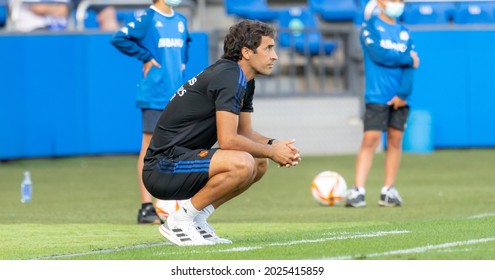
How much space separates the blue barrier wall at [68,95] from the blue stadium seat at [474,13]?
4621 millimetres

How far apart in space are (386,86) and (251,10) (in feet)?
28.0

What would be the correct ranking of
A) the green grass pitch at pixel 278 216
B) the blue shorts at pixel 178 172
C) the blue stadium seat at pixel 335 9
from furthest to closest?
the blue stadium seat at pixel 335 9 < the blue shorts at pixel 178 172 < the green grass pitch at pixel 278 216

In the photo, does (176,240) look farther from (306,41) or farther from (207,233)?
(306,41)

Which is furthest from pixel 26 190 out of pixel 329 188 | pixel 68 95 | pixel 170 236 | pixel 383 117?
pixel 68 95

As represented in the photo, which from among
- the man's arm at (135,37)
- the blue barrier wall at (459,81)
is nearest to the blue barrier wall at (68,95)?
the blue barrier wall at (459,81)

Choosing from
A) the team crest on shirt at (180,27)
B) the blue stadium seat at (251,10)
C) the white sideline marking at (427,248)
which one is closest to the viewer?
the white sideline marking at (427,248)

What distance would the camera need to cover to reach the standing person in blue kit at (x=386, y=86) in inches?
484

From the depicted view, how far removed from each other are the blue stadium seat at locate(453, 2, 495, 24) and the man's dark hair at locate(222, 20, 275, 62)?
475 inches

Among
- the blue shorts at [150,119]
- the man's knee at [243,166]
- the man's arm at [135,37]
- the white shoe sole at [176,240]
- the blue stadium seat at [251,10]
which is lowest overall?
the white shoe sole at [176,240]

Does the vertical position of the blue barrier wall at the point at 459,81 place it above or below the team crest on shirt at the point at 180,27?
below

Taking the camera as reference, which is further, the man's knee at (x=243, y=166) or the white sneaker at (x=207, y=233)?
the white sneaker at (x=207, y=233)

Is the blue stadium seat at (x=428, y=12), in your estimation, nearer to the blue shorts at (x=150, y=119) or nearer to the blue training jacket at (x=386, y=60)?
the blue training jacket at (x=386, y=60)

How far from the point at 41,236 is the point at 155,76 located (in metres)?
2.05

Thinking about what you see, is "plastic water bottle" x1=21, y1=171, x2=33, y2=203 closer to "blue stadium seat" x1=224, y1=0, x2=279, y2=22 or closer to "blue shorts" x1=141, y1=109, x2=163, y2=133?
"blue shorts" x1=141, y1=109, x2=163, y2=133
